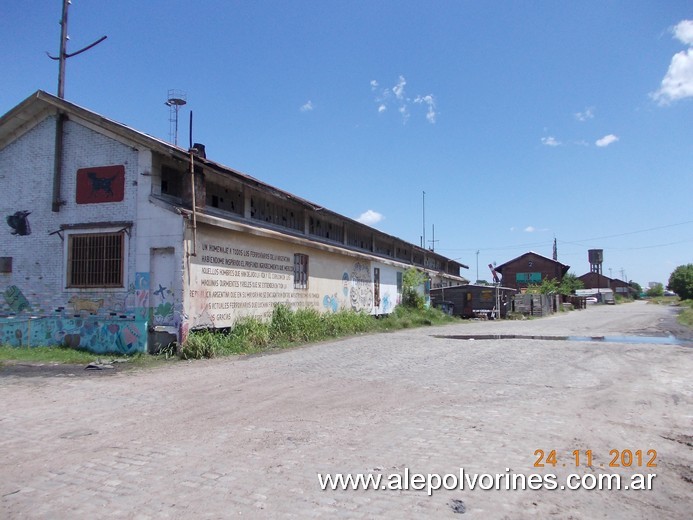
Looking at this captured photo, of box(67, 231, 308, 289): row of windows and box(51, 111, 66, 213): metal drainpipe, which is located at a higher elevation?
box(51, 111, 66, 213): metal drainpipe

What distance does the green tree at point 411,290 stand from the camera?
29750mm

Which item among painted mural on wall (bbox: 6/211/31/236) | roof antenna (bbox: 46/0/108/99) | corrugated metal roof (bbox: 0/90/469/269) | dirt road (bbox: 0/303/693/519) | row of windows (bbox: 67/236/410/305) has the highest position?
roof antenna (bbox: 46/0/108/99)

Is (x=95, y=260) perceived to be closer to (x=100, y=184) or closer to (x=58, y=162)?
(x=100, y=184)

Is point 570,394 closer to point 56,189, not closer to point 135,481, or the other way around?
point 135,481

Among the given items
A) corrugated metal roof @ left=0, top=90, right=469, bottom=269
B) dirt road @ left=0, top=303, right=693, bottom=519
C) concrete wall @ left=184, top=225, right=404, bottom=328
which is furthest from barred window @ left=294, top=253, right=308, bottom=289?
dirt road @ left=0, top=303, right=693, bottom=519

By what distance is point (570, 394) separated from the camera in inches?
312

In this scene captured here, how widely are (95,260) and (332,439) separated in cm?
1032

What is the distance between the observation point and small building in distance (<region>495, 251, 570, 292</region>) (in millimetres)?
70250

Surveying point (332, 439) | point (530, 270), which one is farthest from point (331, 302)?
point (530, 270)

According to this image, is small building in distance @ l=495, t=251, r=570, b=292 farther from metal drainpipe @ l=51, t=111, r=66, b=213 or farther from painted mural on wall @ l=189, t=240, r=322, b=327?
metal drainpipe @ l=51, t=111, r=66, b=213

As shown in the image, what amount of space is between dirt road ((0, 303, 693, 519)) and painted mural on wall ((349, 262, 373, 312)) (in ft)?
41.7

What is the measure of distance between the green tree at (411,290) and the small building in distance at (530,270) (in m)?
43.8

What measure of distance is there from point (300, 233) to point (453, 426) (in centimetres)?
1475

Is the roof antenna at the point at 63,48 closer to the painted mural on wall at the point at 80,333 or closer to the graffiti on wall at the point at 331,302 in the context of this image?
the painted mural on wall at the point at 80,333
